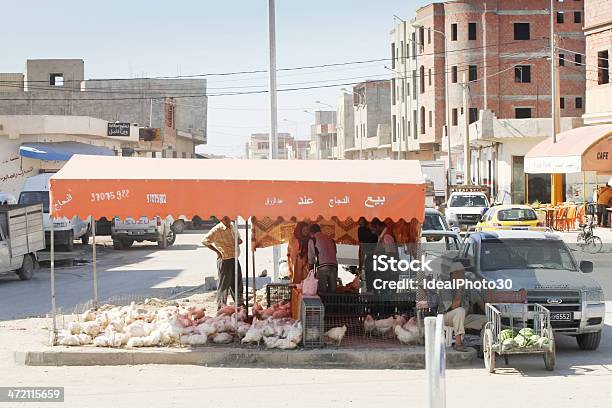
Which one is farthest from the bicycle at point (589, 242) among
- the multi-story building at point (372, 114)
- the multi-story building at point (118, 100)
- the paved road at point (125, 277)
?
the multi-story building at point (372, 114)

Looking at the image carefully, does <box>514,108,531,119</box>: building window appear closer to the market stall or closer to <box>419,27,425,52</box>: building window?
<box>419,27,425,52</box>: building window

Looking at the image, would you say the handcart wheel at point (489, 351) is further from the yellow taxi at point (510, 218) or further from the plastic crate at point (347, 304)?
the yellow taxi at point (510, 218)

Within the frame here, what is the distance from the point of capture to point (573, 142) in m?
45.7

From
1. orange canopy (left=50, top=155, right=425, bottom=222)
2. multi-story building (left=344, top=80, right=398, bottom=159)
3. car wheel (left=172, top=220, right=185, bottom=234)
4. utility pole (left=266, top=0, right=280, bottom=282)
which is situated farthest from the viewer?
multi-story building (left=344, top=80, right=398, bottom=159)

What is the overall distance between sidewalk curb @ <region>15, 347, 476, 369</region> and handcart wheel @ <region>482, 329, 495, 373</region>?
54 cm

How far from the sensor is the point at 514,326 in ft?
45.3

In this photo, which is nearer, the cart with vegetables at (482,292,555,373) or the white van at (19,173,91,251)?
the cart with vegetables at (482,292,555,373)

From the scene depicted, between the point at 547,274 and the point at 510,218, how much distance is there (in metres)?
24.3

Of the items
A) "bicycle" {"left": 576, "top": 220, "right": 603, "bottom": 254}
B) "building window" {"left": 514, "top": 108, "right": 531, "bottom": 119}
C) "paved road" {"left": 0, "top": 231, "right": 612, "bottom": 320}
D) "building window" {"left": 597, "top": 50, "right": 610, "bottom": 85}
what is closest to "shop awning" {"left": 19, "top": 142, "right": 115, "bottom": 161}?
"paved road" {"left": 0, "top": 231, "right": 612, "bottom": 320}

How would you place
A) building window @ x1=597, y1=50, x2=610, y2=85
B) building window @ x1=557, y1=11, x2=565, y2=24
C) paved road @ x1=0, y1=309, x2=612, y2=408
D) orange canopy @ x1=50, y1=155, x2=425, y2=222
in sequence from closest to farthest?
paved road @ x1=0, y1=309, x2=612, y2=408 → orange canopy @ x1=50, y1=155, x2=425, y2=222 → building window @ x1=597, y1=50, x2=610, y2=85 → building window @ x1=557, y1=11, x2=565, y2=24

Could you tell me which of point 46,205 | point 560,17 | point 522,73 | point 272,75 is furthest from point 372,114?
point 272,75

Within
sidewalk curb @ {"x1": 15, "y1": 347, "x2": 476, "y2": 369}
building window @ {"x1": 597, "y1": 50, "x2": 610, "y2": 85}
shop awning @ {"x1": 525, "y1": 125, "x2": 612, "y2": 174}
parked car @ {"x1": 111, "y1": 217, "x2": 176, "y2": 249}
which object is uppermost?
building window @ {"x1": 597, "y1": 50, "x2": 610, "y2": 85}

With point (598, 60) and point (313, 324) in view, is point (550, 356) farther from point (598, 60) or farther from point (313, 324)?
point (598, 60)

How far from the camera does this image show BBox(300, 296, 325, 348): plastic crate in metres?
14.2
